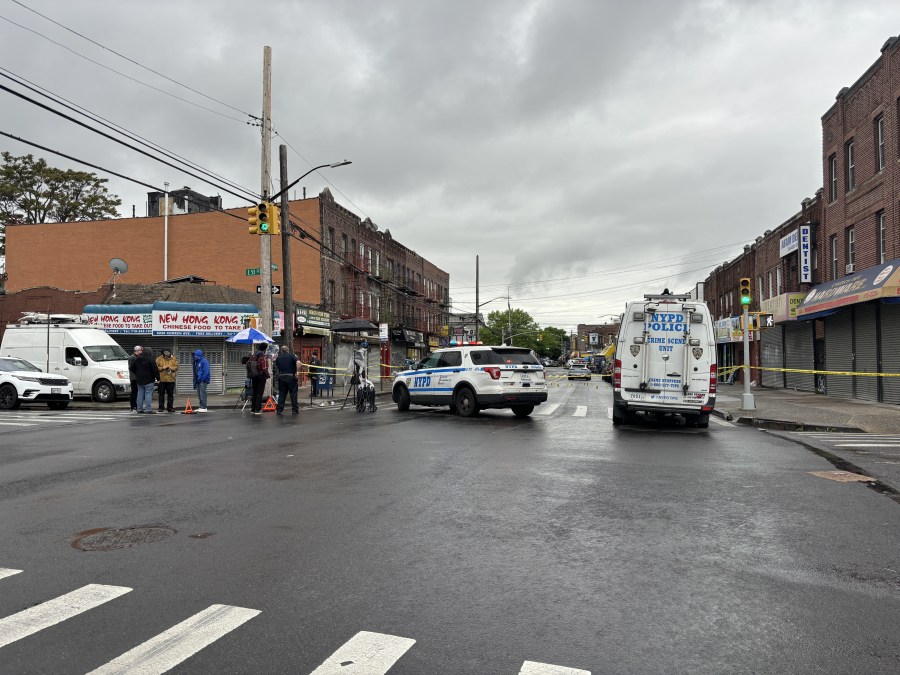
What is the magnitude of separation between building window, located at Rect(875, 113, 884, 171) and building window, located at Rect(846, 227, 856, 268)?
8.52 feet

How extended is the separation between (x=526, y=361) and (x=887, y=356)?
12.4 metres

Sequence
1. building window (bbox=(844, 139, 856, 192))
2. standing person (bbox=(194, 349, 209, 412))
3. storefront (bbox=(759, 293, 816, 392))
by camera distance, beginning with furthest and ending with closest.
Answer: storefront (bbox=(759, 293, 816, 392)), building window (bbox=(844, 139, 856, 192)), standing person (bbox=(194, 349, 209, 412))

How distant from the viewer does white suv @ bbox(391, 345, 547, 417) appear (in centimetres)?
1722

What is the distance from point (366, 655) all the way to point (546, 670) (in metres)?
0.89

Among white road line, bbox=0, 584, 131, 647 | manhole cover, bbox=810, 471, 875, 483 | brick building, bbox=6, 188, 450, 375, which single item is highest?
brick building, bbox=6, 188, 450, 375

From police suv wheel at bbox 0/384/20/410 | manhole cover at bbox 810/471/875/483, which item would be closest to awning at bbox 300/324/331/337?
police suv wheel at bbox 0/384/20/410

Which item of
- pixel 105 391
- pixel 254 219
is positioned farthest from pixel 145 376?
pixel 105 391

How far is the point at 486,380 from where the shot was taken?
1734 centimetres

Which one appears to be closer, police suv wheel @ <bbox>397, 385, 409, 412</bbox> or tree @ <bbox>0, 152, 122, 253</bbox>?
police suv wheel @ <bbox>397, 385, 409, 412</bbox>

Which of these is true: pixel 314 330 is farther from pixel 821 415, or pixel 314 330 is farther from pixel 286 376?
pixel 821 415

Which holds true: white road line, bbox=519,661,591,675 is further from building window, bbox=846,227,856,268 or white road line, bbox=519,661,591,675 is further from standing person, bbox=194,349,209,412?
building window, bbox=846,227,856,268

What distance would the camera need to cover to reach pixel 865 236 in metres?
23.4

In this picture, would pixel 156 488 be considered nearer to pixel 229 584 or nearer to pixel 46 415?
pixel 229 584

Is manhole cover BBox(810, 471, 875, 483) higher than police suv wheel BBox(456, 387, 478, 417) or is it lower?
lower
